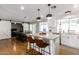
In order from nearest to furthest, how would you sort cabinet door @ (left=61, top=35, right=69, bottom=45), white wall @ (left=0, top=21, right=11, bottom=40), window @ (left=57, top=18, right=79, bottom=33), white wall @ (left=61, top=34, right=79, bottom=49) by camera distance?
white wall @ (left=61, top=34, right=79, bottom=49)
window @ (left=57, top=18, right=79, bottom=33)
cabinet door @ (left=61, top=35, right=69, bottom=45)
white wall @ (left=0, top=21, right=11, bottom=40)

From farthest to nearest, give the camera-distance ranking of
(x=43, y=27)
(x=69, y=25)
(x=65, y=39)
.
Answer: (x=65, y=39) → (x=69, y=25) → (x=43, y=27)

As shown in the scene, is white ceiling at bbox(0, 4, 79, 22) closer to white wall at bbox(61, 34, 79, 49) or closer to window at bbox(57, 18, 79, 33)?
window at bbox(57, 18, 79, 33)

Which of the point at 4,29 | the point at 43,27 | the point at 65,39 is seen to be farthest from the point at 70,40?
the point at 4,29

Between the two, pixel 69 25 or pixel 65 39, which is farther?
pixel 65 39

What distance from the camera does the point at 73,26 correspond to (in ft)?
18.1

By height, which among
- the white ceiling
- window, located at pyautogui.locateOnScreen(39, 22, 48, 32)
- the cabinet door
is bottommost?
the cabinet door

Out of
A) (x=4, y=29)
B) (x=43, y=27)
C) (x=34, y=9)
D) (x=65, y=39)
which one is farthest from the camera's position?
(x=4, y=29)

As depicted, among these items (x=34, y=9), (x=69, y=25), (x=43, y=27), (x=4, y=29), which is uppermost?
(x=34, y=9)

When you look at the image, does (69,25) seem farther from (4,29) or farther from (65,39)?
(4,29)

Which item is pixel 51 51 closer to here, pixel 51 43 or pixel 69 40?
pixel 51 43

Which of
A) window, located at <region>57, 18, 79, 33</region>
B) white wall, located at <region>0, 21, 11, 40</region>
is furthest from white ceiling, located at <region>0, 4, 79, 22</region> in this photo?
white wall, located at <region>0, 21, 11, 40</region>
